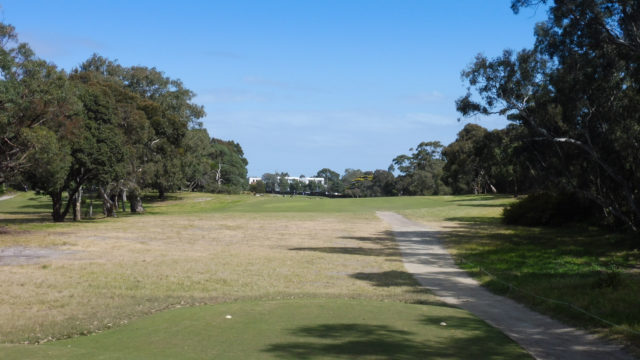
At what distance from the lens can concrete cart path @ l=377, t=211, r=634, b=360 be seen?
8.36 meters

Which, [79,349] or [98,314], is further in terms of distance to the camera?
[98,314]

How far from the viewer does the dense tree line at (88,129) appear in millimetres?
28359

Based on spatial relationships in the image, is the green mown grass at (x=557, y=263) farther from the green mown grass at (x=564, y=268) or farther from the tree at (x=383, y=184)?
the tree at (x=383, y=184)

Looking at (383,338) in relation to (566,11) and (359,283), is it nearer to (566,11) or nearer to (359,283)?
(359,283)

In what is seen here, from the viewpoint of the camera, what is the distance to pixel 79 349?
7.62 meters

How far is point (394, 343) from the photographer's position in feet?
25.1

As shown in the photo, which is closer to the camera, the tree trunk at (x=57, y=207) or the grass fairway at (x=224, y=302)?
the grass fairway at (x=224, y=302)

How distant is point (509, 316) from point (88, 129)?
111 feet

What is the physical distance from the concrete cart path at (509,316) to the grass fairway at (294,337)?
2.03ft

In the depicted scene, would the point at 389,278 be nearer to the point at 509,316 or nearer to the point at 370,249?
the point at 509,316

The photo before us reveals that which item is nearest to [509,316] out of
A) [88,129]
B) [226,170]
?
[88,129]

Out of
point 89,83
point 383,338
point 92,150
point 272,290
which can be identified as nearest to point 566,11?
point 272,290

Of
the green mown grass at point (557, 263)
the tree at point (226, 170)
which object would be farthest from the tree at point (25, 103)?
the tree at point (226, 170)

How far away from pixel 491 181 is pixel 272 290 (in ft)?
288
